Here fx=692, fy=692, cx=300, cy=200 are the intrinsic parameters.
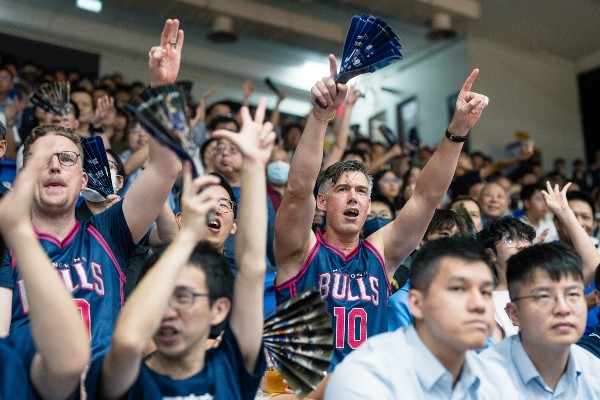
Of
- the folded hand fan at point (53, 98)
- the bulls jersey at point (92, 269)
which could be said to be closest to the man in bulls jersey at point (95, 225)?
the bulls jersey at point (92, 269)

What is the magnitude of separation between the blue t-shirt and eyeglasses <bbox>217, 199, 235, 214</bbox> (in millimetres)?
1097

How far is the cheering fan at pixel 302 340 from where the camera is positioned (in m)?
1.92

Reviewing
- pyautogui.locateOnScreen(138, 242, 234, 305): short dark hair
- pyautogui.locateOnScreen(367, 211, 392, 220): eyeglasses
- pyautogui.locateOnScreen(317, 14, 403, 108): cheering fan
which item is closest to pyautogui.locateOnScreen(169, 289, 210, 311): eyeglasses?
pyautogui.locateOnScreen(138, 242, 234, 305): short dark hair

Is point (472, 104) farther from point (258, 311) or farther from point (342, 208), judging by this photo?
point (258, 311)

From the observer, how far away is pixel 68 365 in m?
1.51

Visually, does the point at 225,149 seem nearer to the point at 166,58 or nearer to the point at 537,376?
the point at 166,58

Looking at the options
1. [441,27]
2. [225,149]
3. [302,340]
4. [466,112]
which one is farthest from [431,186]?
[441,27]

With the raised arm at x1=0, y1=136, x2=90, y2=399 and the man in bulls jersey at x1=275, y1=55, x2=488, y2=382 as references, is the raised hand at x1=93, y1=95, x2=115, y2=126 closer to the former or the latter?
the man in bulls jersey at x1=275, y1=55, x2=488, y2=382

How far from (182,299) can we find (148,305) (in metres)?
0.20

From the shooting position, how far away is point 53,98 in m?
4.38

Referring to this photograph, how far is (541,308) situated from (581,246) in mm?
1274

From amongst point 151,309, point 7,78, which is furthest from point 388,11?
point 151,309

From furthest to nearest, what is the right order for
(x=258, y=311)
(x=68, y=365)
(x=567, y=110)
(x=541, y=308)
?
1. (x=567, y=110)
2. (x=541, y=308)
3. (x=258, y=311)
4. (x=68, y=365)

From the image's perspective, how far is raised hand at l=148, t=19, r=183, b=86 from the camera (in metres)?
2.27
